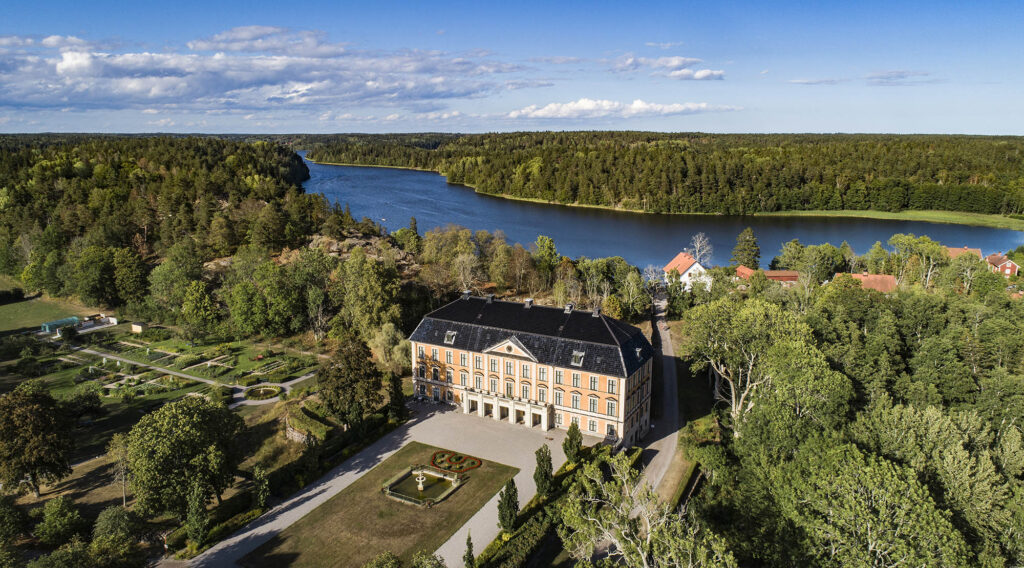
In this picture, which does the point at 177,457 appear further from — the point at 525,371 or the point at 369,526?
the point at 525,371

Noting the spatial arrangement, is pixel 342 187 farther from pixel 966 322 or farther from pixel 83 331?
pixel 966 322

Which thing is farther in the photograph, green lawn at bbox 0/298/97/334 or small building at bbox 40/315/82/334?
green lawn at bbox 0/298/97/334

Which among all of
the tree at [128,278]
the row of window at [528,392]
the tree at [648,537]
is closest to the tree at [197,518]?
the tree at [648,537]

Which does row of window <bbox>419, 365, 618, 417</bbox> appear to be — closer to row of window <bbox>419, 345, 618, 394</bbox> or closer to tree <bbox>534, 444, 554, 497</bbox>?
row of window <bbox>419, 345, 618, 394</bbox>

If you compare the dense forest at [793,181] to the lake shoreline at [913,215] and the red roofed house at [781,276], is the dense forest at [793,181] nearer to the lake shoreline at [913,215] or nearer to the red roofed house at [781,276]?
the lake shoreline at [913,215]

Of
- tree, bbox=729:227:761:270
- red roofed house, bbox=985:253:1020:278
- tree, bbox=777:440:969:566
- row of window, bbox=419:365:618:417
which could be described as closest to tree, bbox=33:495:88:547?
row of window, bbox=419:365:618:417

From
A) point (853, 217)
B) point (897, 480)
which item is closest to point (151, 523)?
point (897, 480)

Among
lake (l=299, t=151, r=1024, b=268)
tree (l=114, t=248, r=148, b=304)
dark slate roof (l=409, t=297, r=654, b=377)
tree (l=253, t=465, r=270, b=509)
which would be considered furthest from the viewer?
lake (l=299, t=151, r=1024, b=268)
